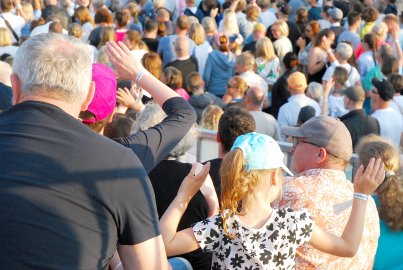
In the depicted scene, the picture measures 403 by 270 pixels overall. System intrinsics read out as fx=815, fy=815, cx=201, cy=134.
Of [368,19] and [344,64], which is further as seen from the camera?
[368,19]

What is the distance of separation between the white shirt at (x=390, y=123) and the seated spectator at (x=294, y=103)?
2.54 ft

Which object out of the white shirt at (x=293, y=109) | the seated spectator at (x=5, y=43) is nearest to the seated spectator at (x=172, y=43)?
the seated spectator at (x=5, y=43)

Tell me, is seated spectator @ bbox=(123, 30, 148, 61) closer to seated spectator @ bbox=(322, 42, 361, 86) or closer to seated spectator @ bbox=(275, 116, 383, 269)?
seated spectator @ bbox=(322, 42, 361, 86)

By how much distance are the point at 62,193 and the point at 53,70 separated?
35 cm

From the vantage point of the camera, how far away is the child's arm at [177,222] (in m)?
3.05

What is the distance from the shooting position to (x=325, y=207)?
340 centimetres

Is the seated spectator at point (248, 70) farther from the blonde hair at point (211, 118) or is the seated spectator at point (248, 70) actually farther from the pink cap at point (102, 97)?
the pink cap at point (102, 97)

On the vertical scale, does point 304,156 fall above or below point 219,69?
above

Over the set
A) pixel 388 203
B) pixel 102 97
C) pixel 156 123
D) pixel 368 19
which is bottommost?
pixel 368 19

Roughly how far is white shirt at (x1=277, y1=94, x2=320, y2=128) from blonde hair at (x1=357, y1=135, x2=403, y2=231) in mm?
4116

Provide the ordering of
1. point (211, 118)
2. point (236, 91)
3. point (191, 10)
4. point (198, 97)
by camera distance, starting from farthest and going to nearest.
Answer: point (191, 10)
point (236, 91)
point (198, 97)
point (211, 118)

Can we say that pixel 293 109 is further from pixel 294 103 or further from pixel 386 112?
pixel 386 112

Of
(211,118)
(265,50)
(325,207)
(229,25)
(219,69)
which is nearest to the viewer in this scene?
(325,207)

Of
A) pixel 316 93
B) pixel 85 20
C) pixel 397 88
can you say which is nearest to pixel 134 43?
pixel 316 93
